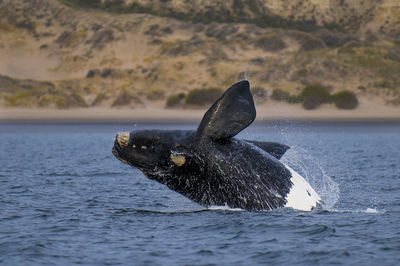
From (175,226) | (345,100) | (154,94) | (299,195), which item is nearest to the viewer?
(175,226)

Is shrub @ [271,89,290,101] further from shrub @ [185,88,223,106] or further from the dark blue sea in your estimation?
the dark blue sea

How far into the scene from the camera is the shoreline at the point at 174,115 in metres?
53.2

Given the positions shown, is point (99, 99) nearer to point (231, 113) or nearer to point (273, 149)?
point (273, 149)

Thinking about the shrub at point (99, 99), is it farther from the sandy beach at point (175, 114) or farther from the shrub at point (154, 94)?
the shrub at point (154, 94)

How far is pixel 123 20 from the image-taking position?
90.3 metres

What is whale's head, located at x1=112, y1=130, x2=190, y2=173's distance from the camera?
10.6 m

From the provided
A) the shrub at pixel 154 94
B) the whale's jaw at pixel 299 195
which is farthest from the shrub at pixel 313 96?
the whale's jaw at pixel 299 195

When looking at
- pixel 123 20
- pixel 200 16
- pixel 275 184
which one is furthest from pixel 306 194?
pixel 200 16

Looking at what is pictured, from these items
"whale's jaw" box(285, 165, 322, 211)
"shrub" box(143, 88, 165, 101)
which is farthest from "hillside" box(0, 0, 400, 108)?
"whale's jaw" box(285, 165, 322, 211)

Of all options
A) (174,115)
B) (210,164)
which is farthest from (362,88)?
(210,164)

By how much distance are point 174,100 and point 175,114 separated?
4.98 meters

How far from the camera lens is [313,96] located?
194ft

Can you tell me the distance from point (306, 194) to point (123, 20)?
Result: 81361mm

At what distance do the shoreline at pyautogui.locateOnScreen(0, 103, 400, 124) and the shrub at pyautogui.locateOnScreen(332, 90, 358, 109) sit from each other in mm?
796
